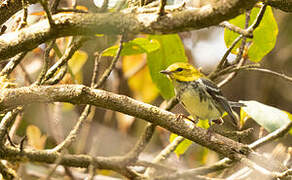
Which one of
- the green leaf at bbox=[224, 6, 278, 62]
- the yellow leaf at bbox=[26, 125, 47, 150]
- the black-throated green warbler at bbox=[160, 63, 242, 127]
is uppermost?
the green leaf at bbox=[224, 6, 278, 62]

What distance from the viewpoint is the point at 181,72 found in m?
2.63

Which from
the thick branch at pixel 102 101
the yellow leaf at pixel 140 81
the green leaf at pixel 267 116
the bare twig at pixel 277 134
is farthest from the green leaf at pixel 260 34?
the yellow leaf at pixel 140 81

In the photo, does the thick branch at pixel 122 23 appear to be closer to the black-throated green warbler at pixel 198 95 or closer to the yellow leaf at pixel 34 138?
the black-throated green warbler at pixel 198 95

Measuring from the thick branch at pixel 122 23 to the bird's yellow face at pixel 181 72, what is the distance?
1.44 m

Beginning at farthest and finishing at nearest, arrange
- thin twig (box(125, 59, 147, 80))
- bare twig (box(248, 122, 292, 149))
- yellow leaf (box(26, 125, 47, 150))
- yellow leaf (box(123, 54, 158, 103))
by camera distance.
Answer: thin twig (box(125, 59, 147, 80))
yellow leaf (box(123, 54, 158, 103))
yellow leaf (box(26, 125, 47, 150))
bare twig (box(248, 122, 292, 149))

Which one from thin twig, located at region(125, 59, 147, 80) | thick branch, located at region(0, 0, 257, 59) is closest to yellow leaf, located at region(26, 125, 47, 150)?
thin twig, located at region(125, 59, 147, 80)

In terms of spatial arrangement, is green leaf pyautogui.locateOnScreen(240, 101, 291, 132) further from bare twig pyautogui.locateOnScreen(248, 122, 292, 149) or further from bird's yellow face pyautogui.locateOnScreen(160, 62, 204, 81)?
bird's yellow face pyautogui.locateOnScreen(160, 62, 204, 81)

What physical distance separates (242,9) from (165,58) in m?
1.61

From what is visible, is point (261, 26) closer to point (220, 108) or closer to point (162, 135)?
point (220, 108)

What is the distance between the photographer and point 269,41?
2285 millimetres

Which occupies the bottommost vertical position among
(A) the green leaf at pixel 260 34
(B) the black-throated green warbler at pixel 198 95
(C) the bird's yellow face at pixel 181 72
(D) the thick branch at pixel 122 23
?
(B) the black-throated green warbler at pixel 198 95

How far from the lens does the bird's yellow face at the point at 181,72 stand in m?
2.54

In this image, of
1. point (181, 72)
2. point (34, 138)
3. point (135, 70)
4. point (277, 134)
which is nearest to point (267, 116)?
point (277, 134)

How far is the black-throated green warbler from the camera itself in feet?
8.19
